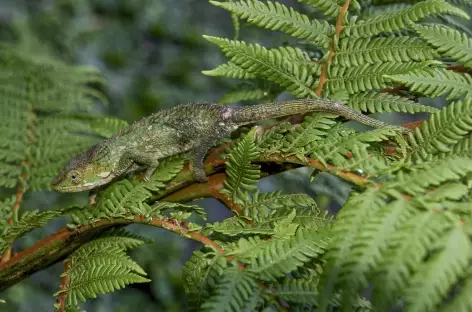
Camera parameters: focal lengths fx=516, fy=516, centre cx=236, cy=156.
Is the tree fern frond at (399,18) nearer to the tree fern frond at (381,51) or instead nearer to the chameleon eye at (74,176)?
the tree fern frond at (381,51)

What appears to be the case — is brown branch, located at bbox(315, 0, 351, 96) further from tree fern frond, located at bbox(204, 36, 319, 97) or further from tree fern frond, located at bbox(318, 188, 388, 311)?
tree fern frond, located at bbox(318, 188, 388, 311)

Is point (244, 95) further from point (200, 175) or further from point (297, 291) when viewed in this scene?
point (297, 291)

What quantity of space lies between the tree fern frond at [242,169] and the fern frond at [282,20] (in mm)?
439

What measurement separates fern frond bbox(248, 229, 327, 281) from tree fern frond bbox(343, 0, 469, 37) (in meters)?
0.80

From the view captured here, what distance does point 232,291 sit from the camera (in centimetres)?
133

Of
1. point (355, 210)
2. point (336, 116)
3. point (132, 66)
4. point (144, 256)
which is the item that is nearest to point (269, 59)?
point (336, 116)

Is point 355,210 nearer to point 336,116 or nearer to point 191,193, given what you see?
point 336,116

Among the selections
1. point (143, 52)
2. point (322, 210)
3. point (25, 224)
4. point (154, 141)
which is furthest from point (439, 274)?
point (143, 52)

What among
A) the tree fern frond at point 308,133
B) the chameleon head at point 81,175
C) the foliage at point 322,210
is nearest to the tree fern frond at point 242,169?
the foliage at point 322,210

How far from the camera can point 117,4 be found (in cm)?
649

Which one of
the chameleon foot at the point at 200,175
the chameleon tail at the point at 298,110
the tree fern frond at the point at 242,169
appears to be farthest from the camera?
the chameleon foot at the point at 200,175

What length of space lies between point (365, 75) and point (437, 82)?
262 millimetres

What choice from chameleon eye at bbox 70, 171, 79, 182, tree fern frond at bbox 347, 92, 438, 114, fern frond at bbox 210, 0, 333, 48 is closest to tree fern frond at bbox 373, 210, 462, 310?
tree fern frond at bbox 347, 92, 438, 114

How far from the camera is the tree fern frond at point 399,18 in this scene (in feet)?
5.48
